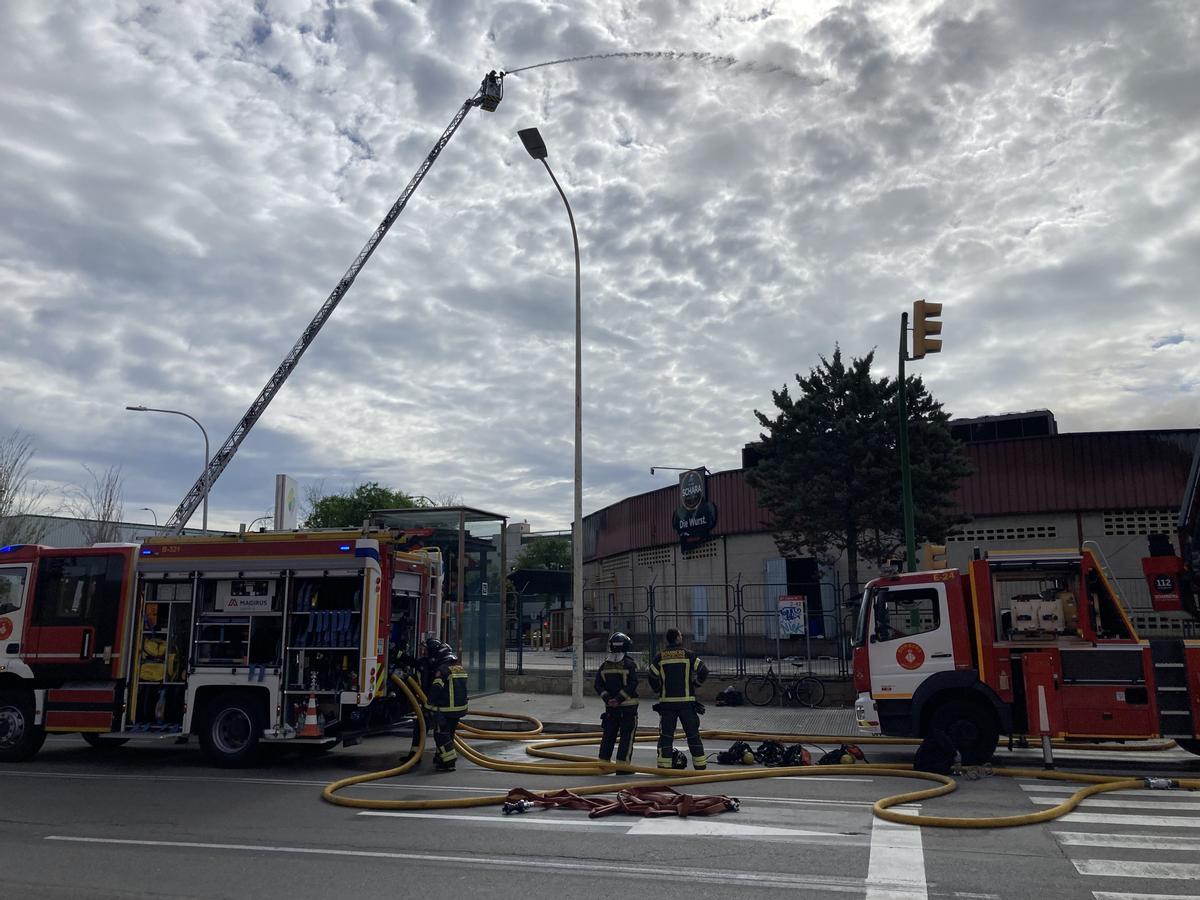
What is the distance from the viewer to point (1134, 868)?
22.1 ft

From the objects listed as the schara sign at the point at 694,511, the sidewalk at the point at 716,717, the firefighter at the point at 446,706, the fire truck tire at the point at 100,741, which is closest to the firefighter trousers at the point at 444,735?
the firefighter at the point at 446,706

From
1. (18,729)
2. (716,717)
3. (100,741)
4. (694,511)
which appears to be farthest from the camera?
(694,511)

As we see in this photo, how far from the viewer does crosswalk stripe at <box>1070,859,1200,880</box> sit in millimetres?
6562

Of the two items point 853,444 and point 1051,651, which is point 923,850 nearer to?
point 1051,651

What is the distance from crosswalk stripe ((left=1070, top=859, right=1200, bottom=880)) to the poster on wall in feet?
40.8

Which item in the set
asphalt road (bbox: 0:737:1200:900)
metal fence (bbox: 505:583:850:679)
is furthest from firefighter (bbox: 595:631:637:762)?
metal fence (bbox: 505:583:850:679)

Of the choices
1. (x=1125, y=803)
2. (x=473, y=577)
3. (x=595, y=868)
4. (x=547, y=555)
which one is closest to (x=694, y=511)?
(x=473, y=577)

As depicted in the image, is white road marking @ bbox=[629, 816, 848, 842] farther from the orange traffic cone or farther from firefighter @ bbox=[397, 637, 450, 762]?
the orange traffic cone

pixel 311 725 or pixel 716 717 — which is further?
pixel 716 717

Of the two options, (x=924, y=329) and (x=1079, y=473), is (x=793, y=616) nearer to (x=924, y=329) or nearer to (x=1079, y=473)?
(x=924, y=329)

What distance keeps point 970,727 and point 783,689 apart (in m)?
7.34

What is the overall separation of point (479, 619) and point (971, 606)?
11.1 m

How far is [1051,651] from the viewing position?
11.3 m

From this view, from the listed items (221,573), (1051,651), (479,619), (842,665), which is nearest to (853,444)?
(842,665)
